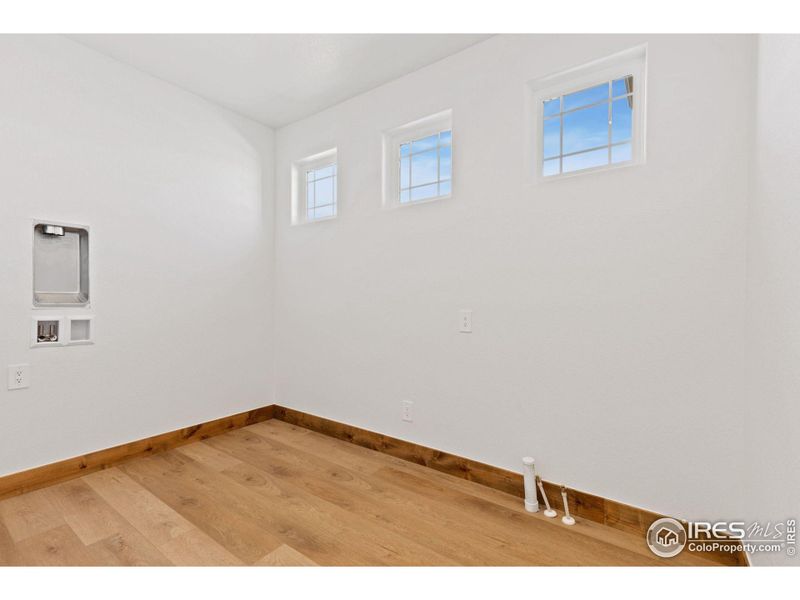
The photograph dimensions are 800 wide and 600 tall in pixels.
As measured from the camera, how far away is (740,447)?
1.57m

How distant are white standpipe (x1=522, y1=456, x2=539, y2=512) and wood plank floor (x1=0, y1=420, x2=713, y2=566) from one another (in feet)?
0.16

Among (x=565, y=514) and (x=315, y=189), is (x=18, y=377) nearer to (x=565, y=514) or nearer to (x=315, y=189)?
(x=315, y=189)

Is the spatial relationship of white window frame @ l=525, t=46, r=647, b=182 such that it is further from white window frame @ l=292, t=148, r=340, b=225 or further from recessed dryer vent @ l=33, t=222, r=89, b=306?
recessed dryer vent @ l=33, t=222, r=89, b=306

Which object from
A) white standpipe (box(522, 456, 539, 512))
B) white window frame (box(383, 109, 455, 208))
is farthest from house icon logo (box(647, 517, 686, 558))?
white window frame (box(383, 109, 455, 208))

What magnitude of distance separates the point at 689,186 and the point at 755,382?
2.62 ft

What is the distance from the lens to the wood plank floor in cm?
159

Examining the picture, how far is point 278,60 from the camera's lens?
247 cm

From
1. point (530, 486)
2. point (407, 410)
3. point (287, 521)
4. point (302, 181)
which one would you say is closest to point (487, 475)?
point (530, 486)

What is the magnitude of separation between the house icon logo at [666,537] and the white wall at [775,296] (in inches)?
11.8

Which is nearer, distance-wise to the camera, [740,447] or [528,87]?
[740,447]

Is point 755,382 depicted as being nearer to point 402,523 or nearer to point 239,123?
point 402,523

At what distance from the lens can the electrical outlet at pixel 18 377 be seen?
208 centimetres

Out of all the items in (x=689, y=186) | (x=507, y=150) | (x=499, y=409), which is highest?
(x=507, y=150)

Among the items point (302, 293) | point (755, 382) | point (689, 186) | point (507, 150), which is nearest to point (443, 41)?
point (507, 150)
